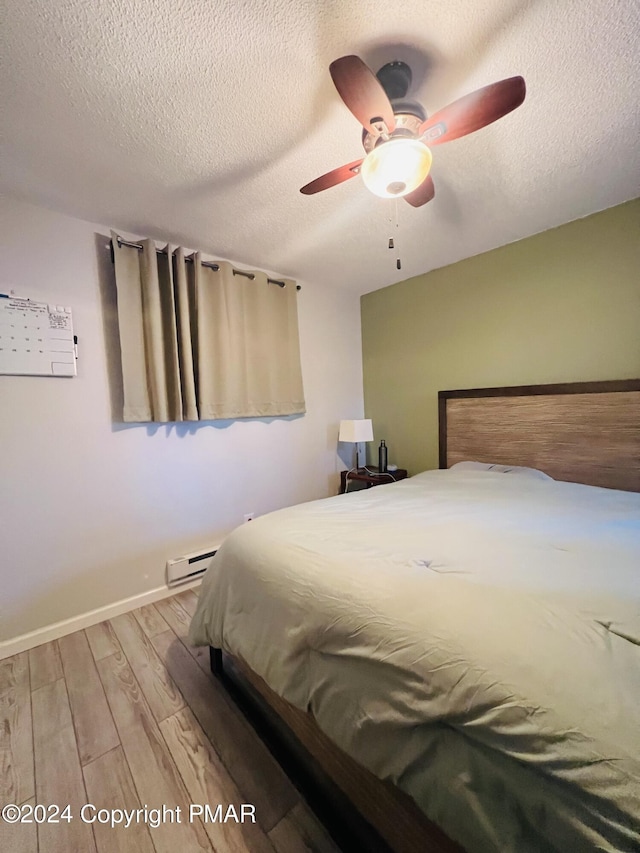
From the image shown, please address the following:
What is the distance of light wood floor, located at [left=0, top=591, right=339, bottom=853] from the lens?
96cm

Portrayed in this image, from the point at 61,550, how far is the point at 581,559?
97.3 inches

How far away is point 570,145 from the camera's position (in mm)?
1458

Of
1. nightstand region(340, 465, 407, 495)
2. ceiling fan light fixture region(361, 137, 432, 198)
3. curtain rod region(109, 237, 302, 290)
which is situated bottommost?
nightstand region(340, 465, 407, 495)

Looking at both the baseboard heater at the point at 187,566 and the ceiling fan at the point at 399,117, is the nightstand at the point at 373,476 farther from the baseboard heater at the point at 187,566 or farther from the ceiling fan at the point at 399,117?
the ceiling fan at the point at 399,117

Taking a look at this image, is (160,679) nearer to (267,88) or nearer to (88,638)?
(88,638)

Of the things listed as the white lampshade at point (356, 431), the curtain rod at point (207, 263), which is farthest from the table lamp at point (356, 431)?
the curtain rod at point (207, 263)

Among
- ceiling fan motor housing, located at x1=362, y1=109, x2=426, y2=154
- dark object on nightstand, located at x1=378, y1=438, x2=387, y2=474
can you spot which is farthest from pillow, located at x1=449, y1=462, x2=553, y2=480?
ceiling fan motor housing, located at x1=362, y1=109, x2=426, y2=154

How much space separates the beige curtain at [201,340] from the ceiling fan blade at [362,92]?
1486mm

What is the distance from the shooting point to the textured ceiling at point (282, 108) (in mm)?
970

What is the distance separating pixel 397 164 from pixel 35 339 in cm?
195

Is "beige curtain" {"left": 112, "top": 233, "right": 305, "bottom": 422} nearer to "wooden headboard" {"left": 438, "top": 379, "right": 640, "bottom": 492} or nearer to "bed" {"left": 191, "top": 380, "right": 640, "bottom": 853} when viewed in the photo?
"bed" {"left": 191, "top": 380, "right": 640, "bottom": 853}

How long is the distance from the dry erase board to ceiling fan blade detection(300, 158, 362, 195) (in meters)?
1.52

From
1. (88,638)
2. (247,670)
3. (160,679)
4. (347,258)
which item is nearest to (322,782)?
(247,670)
